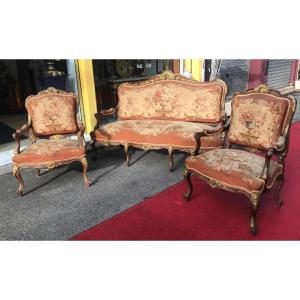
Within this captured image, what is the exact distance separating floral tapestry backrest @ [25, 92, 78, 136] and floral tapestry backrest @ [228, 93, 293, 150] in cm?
215

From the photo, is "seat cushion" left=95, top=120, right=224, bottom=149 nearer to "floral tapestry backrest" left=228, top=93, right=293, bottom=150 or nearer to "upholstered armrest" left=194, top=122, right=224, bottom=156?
"upholstered armrest" left=194, top=122, right=224, bottom=156

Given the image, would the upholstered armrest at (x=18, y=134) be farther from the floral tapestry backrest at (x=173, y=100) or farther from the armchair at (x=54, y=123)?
the floral tapestry backrest at (x=173, y=100)

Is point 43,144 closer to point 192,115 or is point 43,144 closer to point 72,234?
point 72,234

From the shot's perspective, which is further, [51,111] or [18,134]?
[51,111]

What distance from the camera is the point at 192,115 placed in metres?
4.38

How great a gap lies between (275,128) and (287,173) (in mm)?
1123

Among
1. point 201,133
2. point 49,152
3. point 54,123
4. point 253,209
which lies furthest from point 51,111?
point 253,209

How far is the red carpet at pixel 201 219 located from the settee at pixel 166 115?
0.76 metres

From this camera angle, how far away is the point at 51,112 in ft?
13.1

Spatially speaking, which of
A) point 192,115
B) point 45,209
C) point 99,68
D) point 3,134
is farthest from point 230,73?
point 45,209

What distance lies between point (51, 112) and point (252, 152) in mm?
2623

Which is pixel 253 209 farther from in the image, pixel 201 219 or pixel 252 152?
pixel 252 152

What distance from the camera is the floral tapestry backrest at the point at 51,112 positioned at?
395cm

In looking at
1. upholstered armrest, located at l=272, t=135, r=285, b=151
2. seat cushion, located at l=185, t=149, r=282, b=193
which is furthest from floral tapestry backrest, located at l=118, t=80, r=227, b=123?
upholstered armrest, located at l=272, t=135, r=285, b=151
